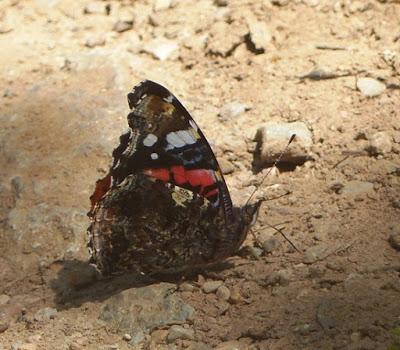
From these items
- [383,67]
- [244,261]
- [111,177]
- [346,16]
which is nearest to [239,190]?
[244,261]

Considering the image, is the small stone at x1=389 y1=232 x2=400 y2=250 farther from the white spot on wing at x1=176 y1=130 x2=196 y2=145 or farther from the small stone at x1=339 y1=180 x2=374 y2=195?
the white spot on wing at x1=176 y1=130 x2=196 y2=145

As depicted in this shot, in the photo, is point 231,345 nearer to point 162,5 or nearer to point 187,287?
point 187,287

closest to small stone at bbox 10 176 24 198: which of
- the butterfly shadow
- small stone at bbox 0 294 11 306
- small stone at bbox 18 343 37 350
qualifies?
the butterfly shadow

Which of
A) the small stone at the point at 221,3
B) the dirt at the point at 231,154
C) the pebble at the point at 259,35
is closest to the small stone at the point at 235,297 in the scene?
the dirt at the point at 231,154

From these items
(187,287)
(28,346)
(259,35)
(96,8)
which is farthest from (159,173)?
(96,8)

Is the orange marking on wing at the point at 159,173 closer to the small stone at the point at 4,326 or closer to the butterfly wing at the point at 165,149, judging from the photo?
the butterfly wing at the point at 165,149
